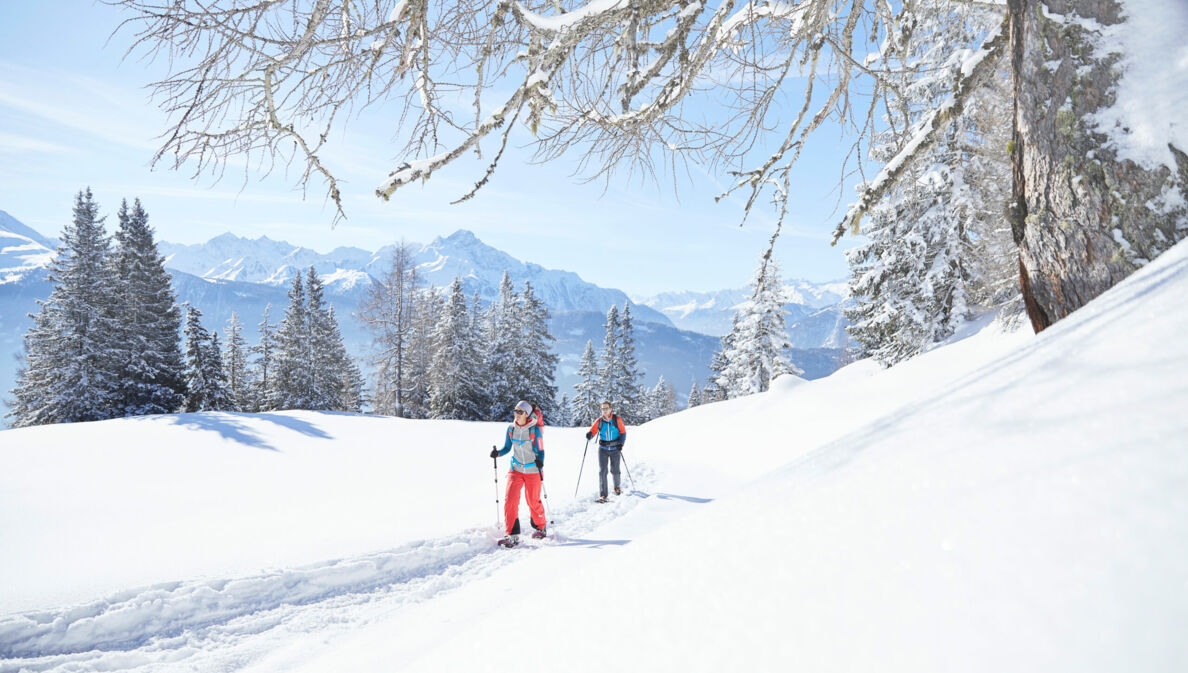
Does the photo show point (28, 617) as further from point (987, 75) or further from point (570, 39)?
point (987, 75)

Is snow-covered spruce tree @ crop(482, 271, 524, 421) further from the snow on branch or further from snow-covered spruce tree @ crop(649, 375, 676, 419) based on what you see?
the snow on branch

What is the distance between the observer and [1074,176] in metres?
2.64

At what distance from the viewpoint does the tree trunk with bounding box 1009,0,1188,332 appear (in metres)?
2.45

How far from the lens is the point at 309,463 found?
11125 mm

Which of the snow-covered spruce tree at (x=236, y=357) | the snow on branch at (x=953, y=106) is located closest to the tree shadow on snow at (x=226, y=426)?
the snow on branch at (x=953, y=106)

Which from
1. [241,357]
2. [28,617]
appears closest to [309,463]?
[28,617]

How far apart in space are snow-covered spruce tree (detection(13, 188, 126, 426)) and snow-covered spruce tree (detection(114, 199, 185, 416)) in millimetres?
333

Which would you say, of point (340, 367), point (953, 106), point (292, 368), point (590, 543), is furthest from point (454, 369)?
point (953, 106)

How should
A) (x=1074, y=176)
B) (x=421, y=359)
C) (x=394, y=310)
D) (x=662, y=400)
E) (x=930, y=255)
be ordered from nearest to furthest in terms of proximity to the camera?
(x=1074, y=176), (x=930, y=255), (x=394, y=310), (x=421, y=359), (x=662, y=400)

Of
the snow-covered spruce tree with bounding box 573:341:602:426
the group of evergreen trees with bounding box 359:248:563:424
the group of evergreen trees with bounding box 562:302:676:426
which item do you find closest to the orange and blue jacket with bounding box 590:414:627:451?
the group of evergreen trees with bounding box 359:248:563:424

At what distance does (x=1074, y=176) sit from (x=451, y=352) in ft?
93.2

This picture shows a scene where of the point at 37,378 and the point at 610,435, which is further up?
the point at 37,378

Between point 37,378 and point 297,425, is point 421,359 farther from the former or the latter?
point 37,378

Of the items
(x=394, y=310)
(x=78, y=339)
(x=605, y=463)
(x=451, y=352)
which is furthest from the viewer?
(x=451, y=352)
